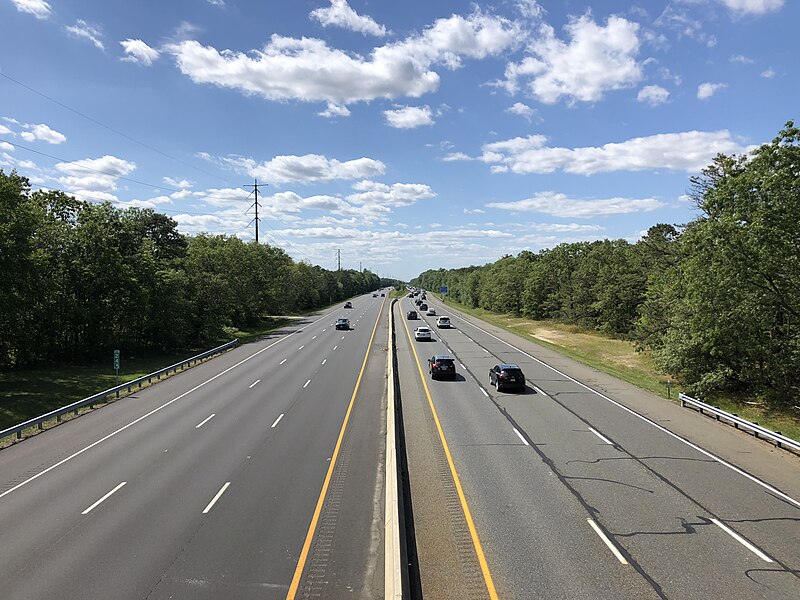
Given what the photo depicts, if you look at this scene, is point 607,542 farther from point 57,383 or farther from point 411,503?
point 57,383

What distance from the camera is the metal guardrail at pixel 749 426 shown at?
51.5 ft

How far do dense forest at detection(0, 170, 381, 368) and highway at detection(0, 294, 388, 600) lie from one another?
470 inches

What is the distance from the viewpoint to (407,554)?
897cm

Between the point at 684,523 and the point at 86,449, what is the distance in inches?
662

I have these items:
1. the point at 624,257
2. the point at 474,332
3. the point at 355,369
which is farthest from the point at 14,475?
the point at 624,257

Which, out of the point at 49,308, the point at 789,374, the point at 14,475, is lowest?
the point at 14,475

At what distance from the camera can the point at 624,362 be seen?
40.8m

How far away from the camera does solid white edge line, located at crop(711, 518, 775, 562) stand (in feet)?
29.6

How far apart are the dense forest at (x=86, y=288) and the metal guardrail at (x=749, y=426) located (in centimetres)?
3270

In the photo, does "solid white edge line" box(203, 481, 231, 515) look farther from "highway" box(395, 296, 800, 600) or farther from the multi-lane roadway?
"highway" box(395, 296, 800, 600)

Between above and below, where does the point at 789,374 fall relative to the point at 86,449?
above

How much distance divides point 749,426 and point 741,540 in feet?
31.9

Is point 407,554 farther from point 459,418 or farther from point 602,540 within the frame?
point 459,418

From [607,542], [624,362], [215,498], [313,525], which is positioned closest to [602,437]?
[607,542]
